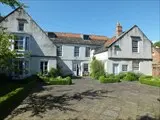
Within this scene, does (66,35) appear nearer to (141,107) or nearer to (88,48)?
(88,48)

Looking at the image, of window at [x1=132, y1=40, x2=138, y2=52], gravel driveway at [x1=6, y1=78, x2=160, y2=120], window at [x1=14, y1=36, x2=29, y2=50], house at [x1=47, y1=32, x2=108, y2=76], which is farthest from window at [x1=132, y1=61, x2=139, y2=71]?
gravel driveway at [x1=6, y1=78, x2=160, y2=120]

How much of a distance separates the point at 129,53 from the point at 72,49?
452 inches

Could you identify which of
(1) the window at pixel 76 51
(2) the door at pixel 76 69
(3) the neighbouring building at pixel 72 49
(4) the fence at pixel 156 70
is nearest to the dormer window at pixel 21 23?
(3) the neighbouring building at pixel 72 49

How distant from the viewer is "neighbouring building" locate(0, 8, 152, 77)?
29000 mm

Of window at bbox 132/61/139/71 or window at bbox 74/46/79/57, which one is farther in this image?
window at bbox 74/46/79/57

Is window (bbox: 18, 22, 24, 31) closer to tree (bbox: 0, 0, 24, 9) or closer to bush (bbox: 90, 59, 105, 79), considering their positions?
bush (bbox: 90, 59, 105, 79)

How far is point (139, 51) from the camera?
3419 centimetres

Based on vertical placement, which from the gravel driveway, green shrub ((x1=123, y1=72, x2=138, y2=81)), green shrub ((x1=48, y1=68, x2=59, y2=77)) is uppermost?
green shrub ((x1=48, y1=68, x2=59, y2=77))

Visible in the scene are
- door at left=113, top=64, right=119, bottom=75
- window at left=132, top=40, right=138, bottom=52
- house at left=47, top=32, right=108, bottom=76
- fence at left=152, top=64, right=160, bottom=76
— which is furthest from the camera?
house at left=47, top=32, right=108, bottom=76

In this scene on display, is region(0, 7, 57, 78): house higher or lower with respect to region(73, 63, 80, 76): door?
higher

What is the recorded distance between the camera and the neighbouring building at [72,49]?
2900 cm

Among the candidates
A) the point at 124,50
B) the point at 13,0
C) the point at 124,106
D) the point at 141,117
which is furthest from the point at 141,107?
the point at 124,50

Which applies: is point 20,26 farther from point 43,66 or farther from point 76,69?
point 76,69

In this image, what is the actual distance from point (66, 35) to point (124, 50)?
581 inches
